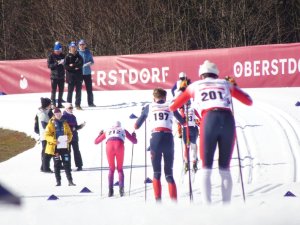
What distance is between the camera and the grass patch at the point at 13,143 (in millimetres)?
21806

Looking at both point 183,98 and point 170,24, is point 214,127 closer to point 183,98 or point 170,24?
point 183,98

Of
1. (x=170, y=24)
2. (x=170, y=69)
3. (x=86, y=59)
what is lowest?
(x=86, y=59)

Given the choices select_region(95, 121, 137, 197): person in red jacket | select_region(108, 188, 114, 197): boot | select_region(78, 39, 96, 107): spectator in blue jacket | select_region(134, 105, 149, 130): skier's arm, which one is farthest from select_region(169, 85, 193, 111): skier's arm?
select_region(78, 39, 96, 107): spectator in blue jacket

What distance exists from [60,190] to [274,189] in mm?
3879

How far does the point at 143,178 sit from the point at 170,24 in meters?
30.8

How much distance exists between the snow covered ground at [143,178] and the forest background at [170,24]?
1732cm

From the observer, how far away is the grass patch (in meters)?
21.8

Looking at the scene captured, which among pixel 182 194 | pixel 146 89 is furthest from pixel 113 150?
pixel 146 89

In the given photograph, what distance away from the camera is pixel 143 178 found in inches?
613

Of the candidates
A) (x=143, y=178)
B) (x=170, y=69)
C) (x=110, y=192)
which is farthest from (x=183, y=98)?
(x=170, y=69)

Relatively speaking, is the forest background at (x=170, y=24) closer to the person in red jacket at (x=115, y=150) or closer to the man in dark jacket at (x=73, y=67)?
the man in dark jacket at (x=73, y=67)

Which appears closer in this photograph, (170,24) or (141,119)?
(141,119)

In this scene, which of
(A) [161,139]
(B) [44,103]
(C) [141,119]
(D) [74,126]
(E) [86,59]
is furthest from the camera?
(E) [86,59]

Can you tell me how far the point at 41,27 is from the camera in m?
49.3
